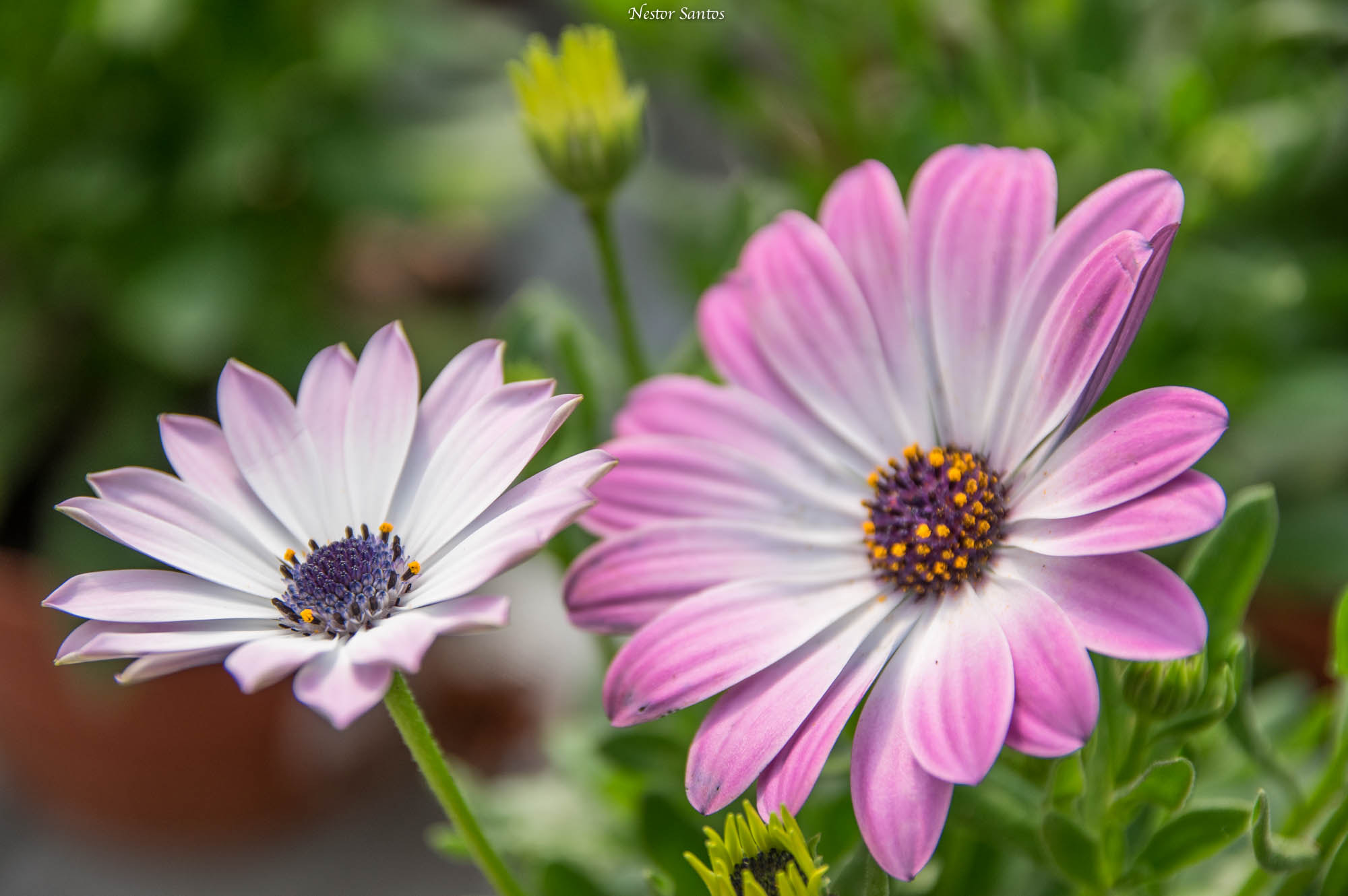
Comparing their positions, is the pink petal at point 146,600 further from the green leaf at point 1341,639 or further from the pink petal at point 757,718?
the green leaf at point 1341,639

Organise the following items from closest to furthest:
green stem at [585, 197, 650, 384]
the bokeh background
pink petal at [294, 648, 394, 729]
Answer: pink petal at [294, 648, 394, 729] < green stem at [585, 197, 650, 384] < the bokeh background

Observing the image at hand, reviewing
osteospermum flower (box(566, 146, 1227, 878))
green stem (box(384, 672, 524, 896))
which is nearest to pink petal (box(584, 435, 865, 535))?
osteospermum flower (box(566, 146, 1227, 878))

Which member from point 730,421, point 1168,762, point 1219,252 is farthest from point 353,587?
point 1219,252

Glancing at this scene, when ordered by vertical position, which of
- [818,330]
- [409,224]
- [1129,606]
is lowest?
[1129,606]

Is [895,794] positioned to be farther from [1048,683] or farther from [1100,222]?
[1100,222]

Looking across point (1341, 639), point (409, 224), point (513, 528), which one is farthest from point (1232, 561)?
point (409, 224)

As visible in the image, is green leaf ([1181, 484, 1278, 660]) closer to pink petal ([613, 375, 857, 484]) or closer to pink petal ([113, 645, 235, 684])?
pink petal ([613, 375, 857, 484])

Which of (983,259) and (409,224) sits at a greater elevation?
(409,224)
